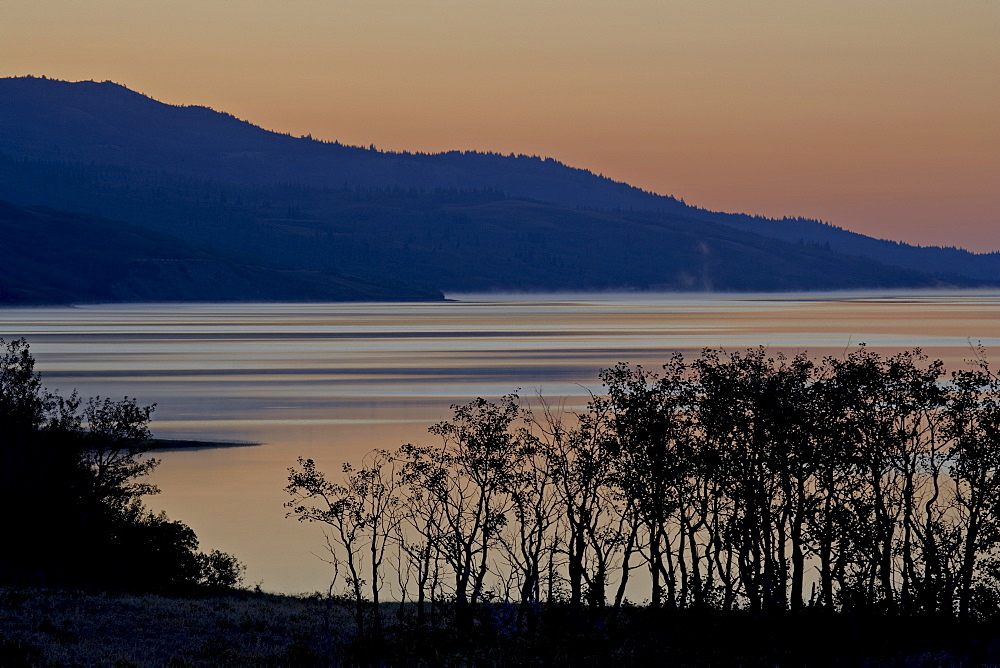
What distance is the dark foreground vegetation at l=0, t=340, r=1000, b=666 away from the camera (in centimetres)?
2345

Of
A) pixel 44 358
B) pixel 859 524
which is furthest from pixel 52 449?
pixel 44 358

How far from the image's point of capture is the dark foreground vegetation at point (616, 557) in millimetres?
23453

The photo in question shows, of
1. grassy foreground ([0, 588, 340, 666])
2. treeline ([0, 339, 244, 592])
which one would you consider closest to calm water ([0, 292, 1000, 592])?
treeline ([0, 339, 244, 592])

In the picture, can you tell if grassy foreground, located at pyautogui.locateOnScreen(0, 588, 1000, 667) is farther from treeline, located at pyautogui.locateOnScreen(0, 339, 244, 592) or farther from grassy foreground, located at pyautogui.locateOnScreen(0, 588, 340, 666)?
treeline, located at pyautogui.locateOnScreen(0, 339, 244, 592)

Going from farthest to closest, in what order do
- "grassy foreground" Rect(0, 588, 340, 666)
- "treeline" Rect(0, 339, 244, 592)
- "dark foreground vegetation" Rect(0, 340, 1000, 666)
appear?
"treeline" Rect(0, 339, 244, 592) → "dark foreground vegetation" Rect(0, 340, 1000, 666) → "grassy foreground" Rect(0, 588, 340, 666)

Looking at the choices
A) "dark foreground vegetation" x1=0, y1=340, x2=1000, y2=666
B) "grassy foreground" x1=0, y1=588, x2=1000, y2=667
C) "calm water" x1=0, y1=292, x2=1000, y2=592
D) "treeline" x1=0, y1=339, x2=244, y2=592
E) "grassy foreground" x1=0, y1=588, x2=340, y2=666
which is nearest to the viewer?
"grassy foreground" x1=0, y1=588, x2=1000, y2=667

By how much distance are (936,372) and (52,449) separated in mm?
28810

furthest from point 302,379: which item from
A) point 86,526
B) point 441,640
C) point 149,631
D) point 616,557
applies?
point 441,640

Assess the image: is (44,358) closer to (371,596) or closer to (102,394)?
(102,394)

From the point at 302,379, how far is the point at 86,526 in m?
70.6

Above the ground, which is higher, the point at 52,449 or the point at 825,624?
the point at 52,449

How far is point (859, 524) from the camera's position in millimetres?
32938

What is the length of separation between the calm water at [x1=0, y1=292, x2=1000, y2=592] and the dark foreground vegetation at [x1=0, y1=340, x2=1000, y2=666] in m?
2.91

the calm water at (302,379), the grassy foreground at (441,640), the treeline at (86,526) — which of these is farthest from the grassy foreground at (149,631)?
the calm water at (302,379)
